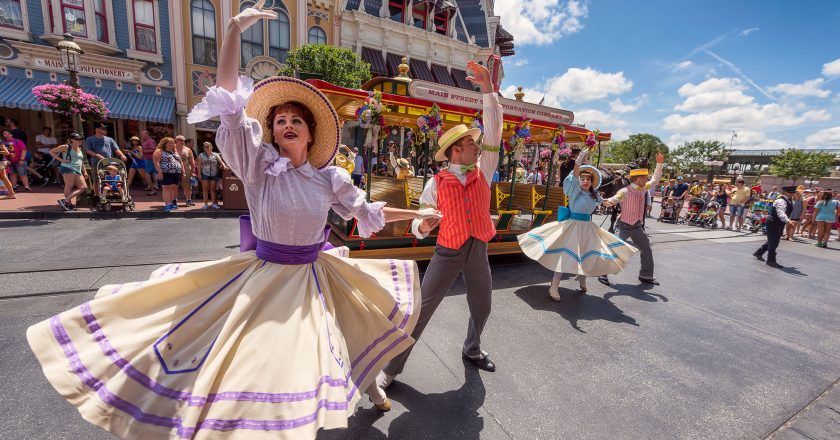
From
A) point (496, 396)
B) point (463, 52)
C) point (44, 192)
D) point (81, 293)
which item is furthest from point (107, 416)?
point (463, 52)

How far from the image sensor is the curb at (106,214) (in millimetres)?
7285

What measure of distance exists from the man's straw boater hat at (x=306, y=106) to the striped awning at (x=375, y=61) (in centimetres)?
1819

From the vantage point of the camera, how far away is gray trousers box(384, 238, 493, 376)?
262 cm

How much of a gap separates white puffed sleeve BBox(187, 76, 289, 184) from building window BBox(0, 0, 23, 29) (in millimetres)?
18553

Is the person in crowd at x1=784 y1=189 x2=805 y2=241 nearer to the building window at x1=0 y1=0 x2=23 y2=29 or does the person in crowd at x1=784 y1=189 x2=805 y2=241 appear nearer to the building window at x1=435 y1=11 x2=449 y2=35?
the building window at x1=435 y1=11 x2=449 y2=35

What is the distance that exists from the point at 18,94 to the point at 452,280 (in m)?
17.7

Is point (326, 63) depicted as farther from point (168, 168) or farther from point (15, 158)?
point (15, 158)

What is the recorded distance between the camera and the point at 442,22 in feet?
73.2

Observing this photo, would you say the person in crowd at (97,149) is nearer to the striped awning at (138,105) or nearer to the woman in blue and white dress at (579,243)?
the striped awning at (138,105)

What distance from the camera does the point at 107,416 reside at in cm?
130

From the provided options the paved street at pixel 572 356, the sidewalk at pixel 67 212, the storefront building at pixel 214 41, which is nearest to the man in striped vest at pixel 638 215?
the paved street at pixel 572 356

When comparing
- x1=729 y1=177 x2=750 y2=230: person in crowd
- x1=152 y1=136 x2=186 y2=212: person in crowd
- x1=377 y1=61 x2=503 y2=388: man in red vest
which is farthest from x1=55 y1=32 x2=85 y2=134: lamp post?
x1=729 y1=177 x2=750 y2=230: person in crowd

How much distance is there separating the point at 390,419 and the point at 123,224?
8.15 m

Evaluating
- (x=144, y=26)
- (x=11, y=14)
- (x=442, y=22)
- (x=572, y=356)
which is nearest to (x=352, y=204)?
(x=572, y=356)
